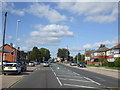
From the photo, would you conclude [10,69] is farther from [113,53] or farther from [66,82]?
[113,53]

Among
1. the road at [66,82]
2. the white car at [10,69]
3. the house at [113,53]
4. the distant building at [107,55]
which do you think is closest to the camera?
the road at [66,82]

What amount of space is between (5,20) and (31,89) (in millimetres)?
17455

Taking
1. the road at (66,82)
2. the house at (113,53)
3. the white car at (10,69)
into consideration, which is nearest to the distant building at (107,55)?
the house at (113,53)

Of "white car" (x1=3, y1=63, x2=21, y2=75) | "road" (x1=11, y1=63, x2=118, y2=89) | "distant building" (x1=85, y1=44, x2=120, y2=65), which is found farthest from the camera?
"distant building" (x1=85, y1=44, x2=120, y2=65)

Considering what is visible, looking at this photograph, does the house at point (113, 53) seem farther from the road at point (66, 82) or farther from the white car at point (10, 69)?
the white car at point (10, 69)

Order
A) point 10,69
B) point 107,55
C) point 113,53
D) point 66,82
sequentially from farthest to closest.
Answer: point 107,55
point 113,53
point 10,69
point 66,82

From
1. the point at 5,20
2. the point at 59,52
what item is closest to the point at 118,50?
the point at 5,20

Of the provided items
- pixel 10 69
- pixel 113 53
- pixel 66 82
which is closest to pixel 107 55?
pixel 113 53

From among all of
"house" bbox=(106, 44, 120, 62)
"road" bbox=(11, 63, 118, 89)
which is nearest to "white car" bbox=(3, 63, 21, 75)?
"road" bbox=(11, 63, 118, 89)

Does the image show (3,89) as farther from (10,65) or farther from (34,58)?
(34,58)

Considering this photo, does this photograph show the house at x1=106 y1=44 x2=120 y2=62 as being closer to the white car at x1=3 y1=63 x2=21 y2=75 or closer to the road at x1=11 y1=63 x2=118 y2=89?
the road at x1=11 y1=63 x2=118 y2=89

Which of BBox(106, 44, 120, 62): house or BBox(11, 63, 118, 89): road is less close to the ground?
BBox(106, 44, 120, 62): house

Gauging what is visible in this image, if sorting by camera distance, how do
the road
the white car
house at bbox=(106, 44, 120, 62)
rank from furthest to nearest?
house at bbox=(106, 44, 120, 62), the white car, the road

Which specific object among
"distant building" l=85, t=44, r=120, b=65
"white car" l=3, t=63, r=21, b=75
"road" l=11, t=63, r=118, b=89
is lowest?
"road" l=11, t=63, r=118, b=89
